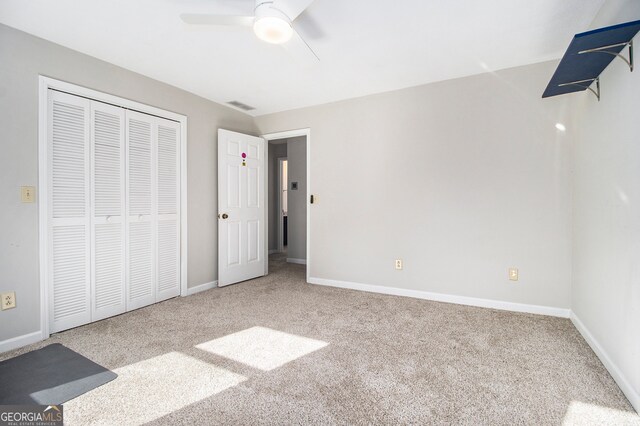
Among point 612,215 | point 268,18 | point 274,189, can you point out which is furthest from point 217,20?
point 274,189

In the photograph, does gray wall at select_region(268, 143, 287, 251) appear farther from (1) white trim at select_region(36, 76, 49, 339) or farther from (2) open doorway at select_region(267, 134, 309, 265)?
(1) white trim at select_region(36, 76, 49, 339)

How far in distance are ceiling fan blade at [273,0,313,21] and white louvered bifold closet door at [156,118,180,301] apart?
85.4 inches

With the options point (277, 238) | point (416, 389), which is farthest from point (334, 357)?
point (277, 238)

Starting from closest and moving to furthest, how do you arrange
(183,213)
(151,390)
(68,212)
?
(151,390)
(68,212)
(183,213)

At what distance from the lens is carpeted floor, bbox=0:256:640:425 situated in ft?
5.24

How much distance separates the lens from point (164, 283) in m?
3.47

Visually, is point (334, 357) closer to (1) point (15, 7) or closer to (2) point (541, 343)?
(2) point (541, 343)

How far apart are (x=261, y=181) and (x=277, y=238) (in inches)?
102

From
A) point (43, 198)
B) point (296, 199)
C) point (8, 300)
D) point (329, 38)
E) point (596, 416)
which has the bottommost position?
point (596, 416)

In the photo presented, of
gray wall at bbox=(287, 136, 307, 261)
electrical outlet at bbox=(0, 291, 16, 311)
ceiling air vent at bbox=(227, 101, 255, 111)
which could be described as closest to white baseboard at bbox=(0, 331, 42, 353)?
electrical outlet at bbox=(0, 291, 16, 311)

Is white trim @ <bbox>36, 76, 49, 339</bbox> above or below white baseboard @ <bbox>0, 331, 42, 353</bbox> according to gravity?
above

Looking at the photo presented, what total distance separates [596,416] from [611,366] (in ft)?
1.83

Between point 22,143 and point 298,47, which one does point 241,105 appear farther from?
point 22,143

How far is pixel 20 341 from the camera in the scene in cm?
234
